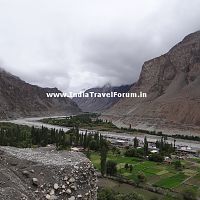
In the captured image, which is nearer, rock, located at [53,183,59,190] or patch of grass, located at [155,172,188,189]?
rock, located at [53,183,59,190]

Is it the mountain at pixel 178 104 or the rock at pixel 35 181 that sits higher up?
the mountain at pixel 178 104

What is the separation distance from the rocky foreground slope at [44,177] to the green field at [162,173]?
112ft

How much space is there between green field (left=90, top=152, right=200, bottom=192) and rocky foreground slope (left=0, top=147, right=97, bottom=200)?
1339 inches

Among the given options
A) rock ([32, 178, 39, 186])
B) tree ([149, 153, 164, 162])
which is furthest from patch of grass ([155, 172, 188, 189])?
rock ([32, 178, 39, 186])

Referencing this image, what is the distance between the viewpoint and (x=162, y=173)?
5684cm

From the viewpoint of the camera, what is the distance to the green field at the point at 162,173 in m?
49.9

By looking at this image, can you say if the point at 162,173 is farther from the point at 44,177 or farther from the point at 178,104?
the point at 178,104

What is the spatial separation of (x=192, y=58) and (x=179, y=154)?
121598 millimetres

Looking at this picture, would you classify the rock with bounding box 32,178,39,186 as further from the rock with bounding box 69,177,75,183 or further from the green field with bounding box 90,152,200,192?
the green field with bounding box 90,152,200,192

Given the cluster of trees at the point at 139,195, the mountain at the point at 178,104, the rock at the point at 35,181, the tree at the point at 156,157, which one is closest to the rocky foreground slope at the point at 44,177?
the rock at the point at 35,181

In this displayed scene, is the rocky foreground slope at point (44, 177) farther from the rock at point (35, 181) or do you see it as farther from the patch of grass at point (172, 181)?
the patch of grass at point (172, 181)

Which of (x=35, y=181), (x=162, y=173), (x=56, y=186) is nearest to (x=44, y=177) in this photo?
(x=35, y=181)

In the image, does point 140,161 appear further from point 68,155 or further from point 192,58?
point 192,58

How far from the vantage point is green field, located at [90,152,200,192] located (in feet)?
164
